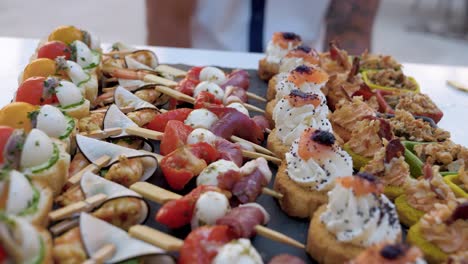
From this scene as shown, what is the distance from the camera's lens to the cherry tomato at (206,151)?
2305mm

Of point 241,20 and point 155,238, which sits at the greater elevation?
point 241,20

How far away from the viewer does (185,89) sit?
3.02 meters

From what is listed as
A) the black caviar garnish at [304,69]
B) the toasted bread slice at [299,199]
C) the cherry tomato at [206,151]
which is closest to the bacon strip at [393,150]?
the toasted bread slice at [299,199]

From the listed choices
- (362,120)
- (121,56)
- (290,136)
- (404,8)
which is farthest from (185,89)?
(404,8)

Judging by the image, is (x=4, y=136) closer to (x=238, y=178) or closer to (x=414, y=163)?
(x=238, y=178)

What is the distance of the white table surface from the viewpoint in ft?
11.2

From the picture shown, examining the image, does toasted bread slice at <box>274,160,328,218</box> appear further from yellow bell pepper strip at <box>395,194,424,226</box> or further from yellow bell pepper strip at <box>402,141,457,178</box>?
yellow bell pepper strip at <box>402,141,457,178</box>

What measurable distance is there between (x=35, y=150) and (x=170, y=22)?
2626 millimetres

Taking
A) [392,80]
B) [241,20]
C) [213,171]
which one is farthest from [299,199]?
[241,20]

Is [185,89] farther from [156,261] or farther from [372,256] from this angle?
[372,256]

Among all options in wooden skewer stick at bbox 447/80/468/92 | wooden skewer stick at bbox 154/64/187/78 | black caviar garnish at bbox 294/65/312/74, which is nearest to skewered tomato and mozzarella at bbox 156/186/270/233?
black caviar garnish at bbox 294/65/312/74

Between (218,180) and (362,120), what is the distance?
3.04 feet

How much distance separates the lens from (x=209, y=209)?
1.90 metres

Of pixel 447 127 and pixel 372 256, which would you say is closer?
pixel 372 256
